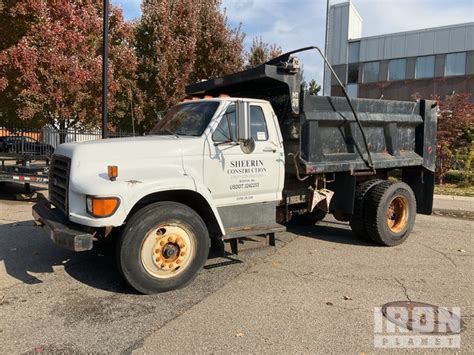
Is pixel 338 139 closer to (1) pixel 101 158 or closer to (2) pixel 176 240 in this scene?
(2) pixel 176 240

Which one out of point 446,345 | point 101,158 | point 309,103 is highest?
point 309,103

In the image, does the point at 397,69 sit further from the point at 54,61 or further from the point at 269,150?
the point at 269,150

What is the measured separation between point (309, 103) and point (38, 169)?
7.59 meters

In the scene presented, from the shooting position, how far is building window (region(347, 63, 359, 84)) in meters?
35.6

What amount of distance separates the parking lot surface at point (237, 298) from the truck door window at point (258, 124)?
138 centimetres

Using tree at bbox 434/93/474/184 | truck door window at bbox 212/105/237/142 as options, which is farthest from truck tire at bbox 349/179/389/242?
tree at bbox 434/93/474/184

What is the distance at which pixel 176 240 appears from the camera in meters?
4.82

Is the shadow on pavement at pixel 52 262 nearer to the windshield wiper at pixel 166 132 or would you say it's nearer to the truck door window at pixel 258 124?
the windshield wiper at pixel 166 132

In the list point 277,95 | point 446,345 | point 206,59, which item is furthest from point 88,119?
point 446,345

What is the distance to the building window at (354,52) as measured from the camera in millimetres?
35406

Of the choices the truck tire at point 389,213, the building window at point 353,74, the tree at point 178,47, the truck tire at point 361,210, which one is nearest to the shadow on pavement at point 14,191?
the tree at point 178,47

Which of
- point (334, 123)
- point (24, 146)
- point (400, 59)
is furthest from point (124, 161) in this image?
point (400, 59)

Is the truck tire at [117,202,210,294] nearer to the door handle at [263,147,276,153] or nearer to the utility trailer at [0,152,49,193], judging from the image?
the door handle at [263,147,276,153]

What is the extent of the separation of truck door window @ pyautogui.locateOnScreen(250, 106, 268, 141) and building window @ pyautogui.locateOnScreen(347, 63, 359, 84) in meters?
32.3
